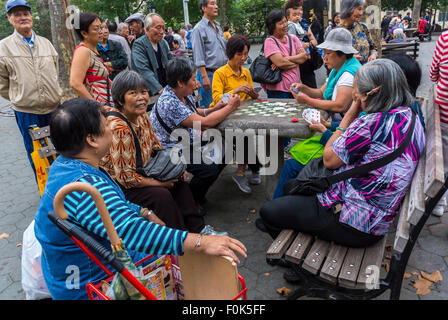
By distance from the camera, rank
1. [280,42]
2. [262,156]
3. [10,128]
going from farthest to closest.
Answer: [10,128] < [262,156] < [280,42]

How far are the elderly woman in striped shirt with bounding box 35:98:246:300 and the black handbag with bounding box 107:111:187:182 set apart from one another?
0.89m

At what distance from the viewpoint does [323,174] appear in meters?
2.54

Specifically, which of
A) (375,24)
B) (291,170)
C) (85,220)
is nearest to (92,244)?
(85,220)

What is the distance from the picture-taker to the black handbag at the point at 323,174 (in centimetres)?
204

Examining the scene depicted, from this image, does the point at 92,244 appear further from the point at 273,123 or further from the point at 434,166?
the point at 273,123

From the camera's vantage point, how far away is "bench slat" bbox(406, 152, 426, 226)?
1716 mm

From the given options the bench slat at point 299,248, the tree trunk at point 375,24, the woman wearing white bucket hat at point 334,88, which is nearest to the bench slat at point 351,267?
the bench slat at point 299,248

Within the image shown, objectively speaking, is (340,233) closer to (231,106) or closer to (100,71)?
(231,106)

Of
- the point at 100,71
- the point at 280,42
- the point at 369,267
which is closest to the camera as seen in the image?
the point at 369,267

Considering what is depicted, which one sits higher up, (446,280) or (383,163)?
(383,163)

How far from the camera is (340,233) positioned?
2184 mm

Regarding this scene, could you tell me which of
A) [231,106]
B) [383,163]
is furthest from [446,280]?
[231,106]

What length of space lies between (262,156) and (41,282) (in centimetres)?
311

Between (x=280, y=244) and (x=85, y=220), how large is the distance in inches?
46.1
